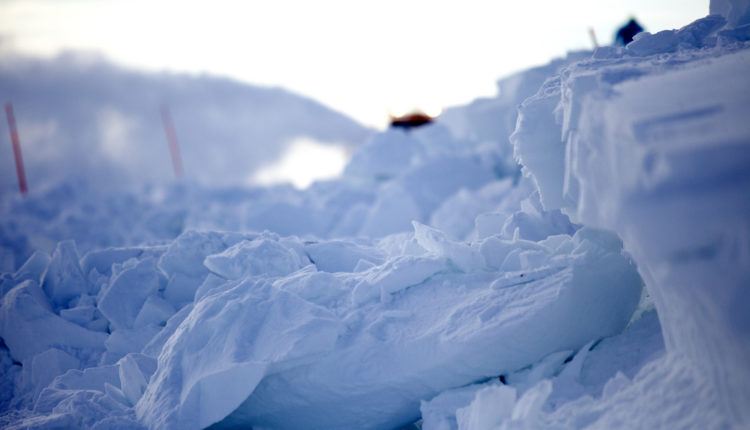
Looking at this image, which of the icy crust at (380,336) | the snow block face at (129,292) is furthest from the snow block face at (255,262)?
the snow block face at (129,292)

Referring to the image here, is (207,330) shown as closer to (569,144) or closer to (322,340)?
(322,340)

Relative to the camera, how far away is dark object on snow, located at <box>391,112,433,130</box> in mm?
13562

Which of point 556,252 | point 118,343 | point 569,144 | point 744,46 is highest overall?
point 744,46

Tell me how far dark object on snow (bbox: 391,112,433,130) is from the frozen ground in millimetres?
9381

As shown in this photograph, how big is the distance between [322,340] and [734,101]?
6.25 feet

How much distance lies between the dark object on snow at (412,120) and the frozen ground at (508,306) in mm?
9381

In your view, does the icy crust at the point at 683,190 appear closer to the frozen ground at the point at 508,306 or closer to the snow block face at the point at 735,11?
the frozen ground at the point at 508,306

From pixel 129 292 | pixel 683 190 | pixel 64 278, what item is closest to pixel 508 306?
pixel 683 190

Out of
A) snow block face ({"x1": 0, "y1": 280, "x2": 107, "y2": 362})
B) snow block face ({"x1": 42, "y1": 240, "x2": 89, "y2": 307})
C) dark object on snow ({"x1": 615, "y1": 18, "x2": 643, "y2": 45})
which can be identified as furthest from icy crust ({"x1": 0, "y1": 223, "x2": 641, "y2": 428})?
dark object on snow ({"x1": 615, "y1": 18, "x2": 643, "y2": 45})

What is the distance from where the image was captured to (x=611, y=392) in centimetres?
223

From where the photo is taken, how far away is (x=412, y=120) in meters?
13.8

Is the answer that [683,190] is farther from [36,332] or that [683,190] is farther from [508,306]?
[36,332]

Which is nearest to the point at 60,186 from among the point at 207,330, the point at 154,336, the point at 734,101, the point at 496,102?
the point at 496,102

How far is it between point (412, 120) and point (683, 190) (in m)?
12.3
